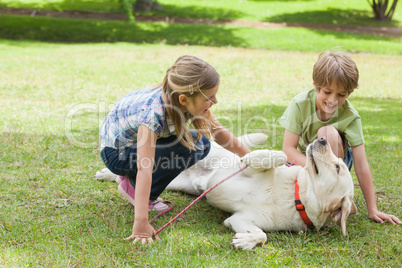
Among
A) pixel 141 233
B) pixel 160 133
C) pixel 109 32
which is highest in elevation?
pixel 160 133

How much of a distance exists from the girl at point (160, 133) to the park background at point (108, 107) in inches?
13.2

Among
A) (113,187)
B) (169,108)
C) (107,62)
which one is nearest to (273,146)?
(113,187)

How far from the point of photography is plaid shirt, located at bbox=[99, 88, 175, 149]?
10.6 feet

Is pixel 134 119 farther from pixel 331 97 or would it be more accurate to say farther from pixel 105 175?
pixel 331 97

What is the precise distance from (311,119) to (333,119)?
19cm

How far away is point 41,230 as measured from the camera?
3273mm

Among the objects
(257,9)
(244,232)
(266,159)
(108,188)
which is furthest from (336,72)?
(257,9)

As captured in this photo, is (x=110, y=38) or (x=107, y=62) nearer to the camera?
(x=107, y=62)

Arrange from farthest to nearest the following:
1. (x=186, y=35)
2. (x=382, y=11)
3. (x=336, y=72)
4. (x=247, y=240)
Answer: (x=382, y=11) < (x=186, y=35) < (x=336, y=72) < (x=247, y=240)

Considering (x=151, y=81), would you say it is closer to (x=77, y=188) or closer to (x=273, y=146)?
(x=273, y=146)

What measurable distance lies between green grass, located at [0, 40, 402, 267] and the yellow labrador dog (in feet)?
0.37

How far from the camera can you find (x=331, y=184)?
3.18m

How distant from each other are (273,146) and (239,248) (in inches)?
109

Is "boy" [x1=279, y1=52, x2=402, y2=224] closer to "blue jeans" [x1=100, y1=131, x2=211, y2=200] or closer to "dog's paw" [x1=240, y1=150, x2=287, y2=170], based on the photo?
"dog's paw" [x1=240, y1=150, x2=287, y2=170]
